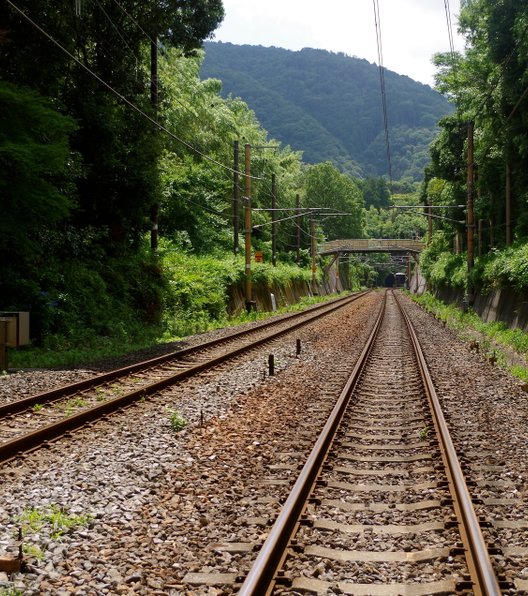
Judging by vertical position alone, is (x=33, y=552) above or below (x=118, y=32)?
below

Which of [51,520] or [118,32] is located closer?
[51,520]

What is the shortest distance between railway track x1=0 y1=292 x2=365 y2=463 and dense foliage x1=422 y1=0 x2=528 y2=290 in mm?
12221

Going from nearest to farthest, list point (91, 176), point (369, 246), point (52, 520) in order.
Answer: point (52, 520)
point (91, 176)
point (369, 246)

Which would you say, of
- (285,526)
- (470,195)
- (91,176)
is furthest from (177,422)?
(470,195)

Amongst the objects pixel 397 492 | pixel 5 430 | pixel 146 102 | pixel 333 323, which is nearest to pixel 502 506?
pixel 397 492

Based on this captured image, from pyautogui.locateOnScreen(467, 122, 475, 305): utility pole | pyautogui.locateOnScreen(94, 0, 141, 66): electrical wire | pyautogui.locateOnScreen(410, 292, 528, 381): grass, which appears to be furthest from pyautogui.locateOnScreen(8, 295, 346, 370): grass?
pyautogui.locateOnScreen(467, 122, 475, 305): utility pole

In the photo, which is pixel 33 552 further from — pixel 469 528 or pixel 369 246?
pixel 369 246

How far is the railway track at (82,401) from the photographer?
8.68 metres

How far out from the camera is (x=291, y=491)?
21.0ft

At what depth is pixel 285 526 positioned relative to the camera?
17.9ft

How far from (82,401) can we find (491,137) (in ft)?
94.5

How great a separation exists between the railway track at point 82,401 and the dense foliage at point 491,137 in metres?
12.2

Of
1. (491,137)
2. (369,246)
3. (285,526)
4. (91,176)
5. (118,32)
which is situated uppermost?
(118,32)

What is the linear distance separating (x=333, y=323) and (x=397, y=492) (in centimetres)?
2567
